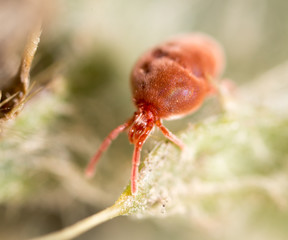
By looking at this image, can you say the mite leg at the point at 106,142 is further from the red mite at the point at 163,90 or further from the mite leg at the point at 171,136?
Answer: the mite leg at the point at 171,136

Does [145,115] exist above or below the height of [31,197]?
below

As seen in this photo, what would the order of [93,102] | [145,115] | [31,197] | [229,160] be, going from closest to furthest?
[145,115]
[229,160]
[31,197]
[93,102]

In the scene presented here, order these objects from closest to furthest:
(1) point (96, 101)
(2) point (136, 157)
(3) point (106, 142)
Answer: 1. (2) point (136, 157)
2. (3) point (106, 142)
3. (1) point (96, 101)

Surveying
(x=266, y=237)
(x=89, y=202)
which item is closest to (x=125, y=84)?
(x=89, y=202)

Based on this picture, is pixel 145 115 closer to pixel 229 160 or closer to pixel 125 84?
pixel 229 160

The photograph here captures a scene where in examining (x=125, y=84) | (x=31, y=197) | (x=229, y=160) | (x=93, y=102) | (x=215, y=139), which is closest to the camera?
(x=215, y=139)

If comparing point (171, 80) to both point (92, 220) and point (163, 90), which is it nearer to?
point (163, 90)

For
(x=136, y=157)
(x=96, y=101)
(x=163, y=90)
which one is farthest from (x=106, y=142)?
(x=96, y=101)
